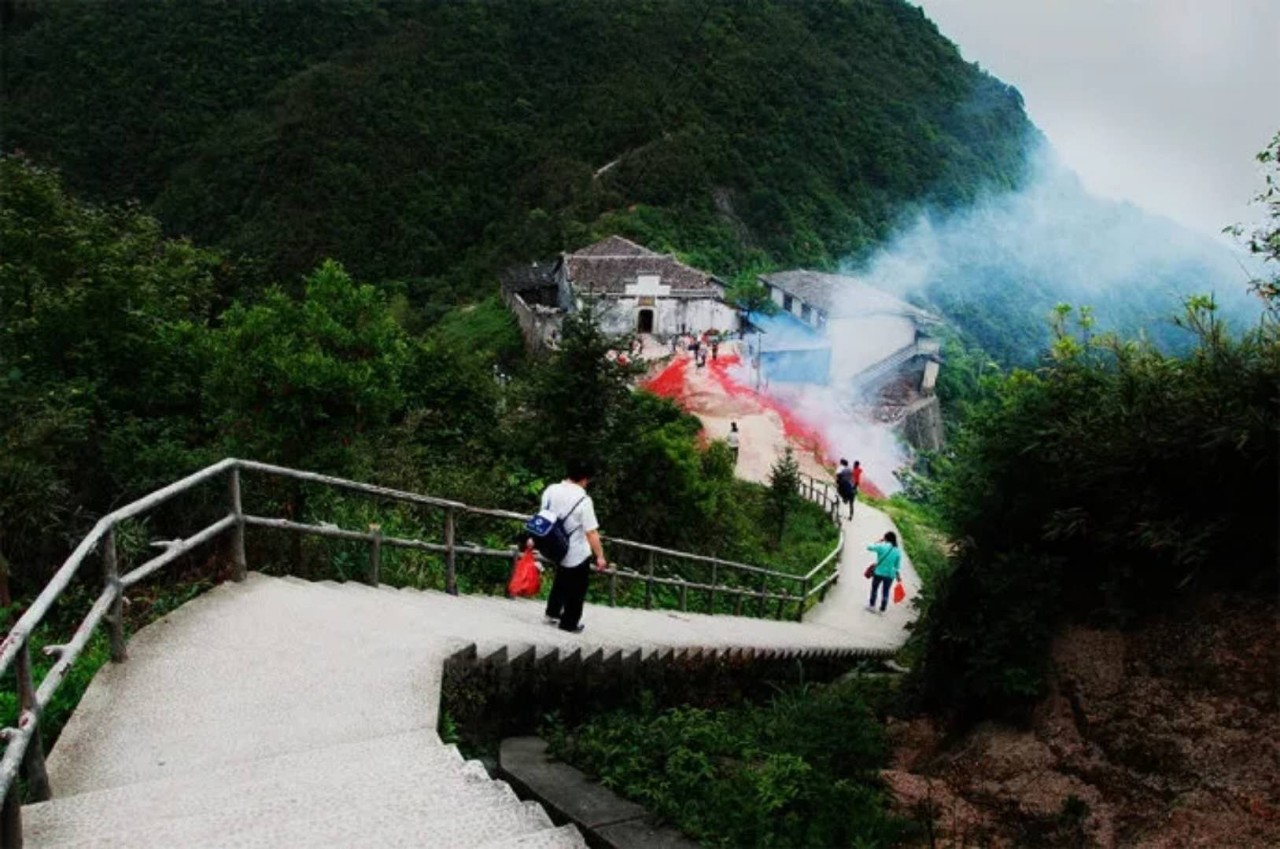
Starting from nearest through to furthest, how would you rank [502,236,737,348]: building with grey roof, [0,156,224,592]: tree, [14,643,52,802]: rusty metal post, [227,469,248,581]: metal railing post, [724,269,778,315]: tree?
[14,643,52,802]: rusty metal post < [227,469,248,581]: metal railing post < [0,156,224,592]: tree < [502,236,737,348]: building with grey roof < [724,269,778,315]: tree

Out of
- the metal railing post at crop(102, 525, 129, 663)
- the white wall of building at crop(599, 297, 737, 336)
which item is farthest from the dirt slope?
the white wall of building at crop(599, 297, 737, 336)

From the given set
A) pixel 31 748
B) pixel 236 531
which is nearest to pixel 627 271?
pixel 236 531

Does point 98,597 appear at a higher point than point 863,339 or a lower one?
lower

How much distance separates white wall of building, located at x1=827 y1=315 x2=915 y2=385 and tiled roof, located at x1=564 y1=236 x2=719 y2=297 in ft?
23.9

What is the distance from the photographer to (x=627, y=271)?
5125 cm

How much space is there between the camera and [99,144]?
7162cm

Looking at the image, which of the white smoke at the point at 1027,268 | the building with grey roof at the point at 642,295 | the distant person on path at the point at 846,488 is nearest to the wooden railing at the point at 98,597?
the distant person on path at the point at 846,488

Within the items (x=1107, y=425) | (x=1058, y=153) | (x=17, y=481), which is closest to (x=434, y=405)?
(x=17, y=481)

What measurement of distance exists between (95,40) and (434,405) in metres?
84.2

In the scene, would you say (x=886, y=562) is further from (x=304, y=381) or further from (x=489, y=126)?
(x=489, y=126)

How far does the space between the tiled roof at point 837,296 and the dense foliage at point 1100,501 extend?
4444 centimetres

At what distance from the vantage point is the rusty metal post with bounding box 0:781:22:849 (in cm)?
269

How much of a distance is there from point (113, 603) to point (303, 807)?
188cm

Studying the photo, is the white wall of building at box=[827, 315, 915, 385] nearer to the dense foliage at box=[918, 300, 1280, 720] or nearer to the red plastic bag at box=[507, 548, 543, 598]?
the dense foliage at box=[918, 300, 1280, 720]
